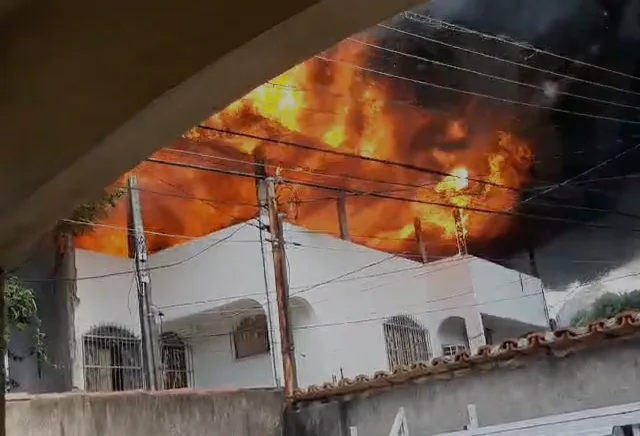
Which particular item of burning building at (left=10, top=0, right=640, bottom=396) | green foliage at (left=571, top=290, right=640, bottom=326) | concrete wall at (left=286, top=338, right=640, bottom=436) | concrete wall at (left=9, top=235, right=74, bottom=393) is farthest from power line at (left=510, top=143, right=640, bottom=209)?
concrete wall at (left=286, top=338, right=640, bottom=436)

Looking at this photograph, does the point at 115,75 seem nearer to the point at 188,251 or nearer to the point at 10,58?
the point at 10,58

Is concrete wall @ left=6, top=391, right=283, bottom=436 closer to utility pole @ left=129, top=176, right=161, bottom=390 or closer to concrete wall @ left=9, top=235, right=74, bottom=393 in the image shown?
utility pole @ left=129, top=176, right=161, bottom=390

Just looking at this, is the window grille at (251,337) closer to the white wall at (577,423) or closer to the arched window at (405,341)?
the arched window at (405,341)

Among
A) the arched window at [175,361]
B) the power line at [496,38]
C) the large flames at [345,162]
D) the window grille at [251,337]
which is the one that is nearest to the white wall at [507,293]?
the large flames at [345,162]

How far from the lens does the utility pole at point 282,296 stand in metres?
7.61

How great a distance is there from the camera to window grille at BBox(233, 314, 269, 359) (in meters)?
10.3

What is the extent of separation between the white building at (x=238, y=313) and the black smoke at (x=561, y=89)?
2924mm

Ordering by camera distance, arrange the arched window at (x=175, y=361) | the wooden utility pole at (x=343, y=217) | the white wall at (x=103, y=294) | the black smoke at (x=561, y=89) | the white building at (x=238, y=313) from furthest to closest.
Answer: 1. the wooden utility pole at (x=343, y=217)
2. the black smoke at (x=561, y=89)
3. the arched window at (x=175, y=361)
4. the white building at (x=238, y=313)
5. the white wall at (x=103, y=294)

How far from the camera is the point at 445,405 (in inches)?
239

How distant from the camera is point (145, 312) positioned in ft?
31.5

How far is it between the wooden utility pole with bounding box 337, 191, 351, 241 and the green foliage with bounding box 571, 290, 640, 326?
4.85 m

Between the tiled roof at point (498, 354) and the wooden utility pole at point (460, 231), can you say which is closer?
the tiled roof at point (498, 354)

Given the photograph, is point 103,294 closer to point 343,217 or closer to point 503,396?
point 343,217

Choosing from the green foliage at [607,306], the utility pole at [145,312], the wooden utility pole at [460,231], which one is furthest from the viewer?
the green foliage at [607,306]
